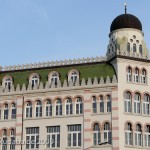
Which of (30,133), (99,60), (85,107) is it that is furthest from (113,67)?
(30,133)

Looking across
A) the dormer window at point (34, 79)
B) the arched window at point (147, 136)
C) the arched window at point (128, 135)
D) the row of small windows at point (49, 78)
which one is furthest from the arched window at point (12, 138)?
the arched window at point (147, 136)

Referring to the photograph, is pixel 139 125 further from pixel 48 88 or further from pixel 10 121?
pixel 10 121

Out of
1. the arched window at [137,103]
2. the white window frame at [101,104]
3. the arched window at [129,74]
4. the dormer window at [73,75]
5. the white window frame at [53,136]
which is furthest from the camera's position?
the dormer window at [73,75]

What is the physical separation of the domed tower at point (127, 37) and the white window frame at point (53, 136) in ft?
41.6

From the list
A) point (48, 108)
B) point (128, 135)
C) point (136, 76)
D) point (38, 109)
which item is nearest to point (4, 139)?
point (38, 109)

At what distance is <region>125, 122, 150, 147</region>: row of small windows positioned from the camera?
5331cm

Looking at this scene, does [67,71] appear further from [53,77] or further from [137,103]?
[137,103]

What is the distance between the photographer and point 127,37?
59.4 metres

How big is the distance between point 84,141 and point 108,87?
25.6ft

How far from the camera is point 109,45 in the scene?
201 feet

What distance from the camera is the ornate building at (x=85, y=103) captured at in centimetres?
5378

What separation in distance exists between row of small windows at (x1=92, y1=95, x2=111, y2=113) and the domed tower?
6.50 m

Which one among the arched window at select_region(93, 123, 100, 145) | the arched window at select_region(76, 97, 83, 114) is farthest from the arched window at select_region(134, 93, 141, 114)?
the arched window at select_region(76, 97, 83, 114)

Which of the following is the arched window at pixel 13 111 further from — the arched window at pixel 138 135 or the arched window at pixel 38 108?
the arched window at pixel 138 135
